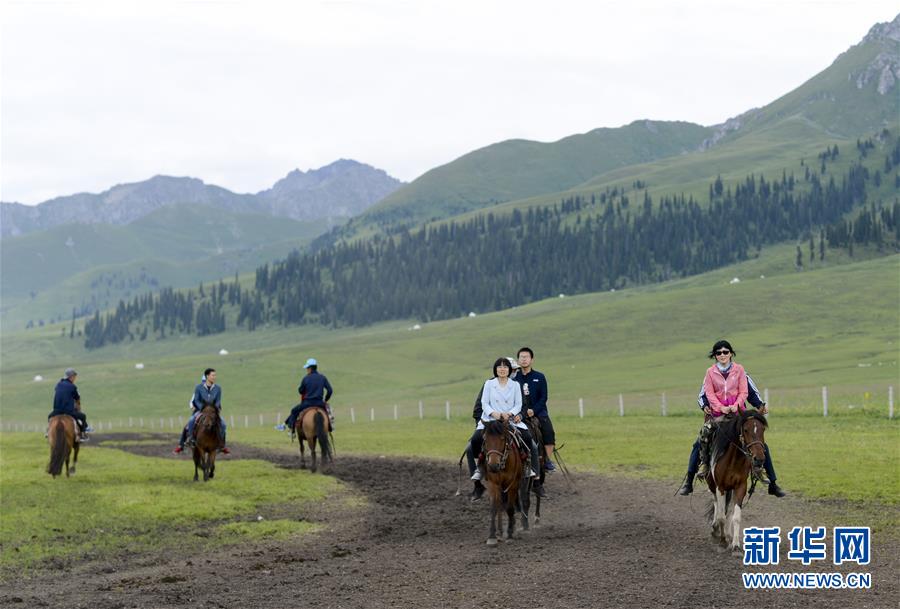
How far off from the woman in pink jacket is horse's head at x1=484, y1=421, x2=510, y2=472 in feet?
13.4

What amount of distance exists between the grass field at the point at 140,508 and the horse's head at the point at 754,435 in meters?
11.2

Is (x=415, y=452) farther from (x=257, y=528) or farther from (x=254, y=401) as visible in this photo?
(x=254, y=401)

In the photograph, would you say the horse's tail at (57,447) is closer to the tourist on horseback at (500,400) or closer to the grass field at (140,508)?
the grass field at (140,508)

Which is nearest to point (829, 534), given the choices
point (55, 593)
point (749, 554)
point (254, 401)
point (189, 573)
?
point (749, 554)

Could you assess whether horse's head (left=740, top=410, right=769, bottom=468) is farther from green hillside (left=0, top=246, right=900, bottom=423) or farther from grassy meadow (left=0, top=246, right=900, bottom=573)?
green hillside (left=0, top=246, right=900, bottom=423)

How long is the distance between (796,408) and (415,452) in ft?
86.6

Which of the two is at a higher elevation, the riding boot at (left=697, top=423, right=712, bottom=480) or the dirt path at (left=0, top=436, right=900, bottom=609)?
the riding boot at (left=697, top=423, right=712, bottom=480)

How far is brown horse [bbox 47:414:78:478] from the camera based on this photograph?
33906mm

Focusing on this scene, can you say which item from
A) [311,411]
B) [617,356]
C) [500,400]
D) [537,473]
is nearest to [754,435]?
[537,473]

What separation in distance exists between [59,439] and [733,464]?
25.4 m

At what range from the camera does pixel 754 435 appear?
693 inches

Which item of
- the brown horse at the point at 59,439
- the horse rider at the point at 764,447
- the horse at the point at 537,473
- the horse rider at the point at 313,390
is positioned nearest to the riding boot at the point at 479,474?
the horse at the point at 537,473

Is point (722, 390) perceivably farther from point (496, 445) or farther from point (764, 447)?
point (496, 445)

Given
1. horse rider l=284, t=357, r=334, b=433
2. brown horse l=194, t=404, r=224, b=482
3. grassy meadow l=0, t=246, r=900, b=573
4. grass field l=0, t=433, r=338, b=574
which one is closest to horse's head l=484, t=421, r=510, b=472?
grass field l=0, t=433, r=338, b=574
